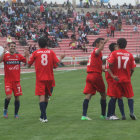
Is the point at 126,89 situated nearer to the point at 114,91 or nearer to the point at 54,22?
the point at 114,91

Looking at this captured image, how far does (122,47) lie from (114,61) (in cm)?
35

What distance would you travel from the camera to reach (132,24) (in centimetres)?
5747

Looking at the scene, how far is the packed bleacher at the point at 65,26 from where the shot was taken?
1813 inches

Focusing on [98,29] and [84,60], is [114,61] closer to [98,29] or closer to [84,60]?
[84,60]

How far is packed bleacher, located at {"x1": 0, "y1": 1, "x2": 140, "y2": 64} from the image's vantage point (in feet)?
151

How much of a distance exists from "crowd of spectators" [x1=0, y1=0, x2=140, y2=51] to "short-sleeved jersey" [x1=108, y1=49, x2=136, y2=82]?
33.0m

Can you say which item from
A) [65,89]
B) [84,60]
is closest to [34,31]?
[84,60]

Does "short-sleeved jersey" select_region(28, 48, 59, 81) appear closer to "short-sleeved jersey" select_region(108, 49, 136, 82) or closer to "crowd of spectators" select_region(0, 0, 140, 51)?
"short-sleeved jersey" select_region(108, 49, 136, 82)

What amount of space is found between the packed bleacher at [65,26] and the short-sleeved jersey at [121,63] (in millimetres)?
31866

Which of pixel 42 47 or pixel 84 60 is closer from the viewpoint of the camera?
pixel 42 47

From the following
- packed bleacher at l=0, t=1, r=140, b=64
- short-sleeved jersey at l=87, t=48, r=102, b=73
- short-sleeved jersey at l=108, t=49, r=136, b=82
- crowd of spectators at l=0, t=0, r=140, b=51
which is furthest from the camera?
crowd of spectators at l=0, t=0, r=140, b=51

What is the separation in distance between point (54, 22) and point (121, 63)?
41.5 m

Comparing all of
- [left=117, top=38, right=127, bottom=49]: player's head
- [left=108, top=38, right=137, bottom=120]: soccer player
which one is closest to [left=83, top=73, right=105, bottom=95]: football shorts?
[left=108, top=38, right=137, bottom=120]: soccer player

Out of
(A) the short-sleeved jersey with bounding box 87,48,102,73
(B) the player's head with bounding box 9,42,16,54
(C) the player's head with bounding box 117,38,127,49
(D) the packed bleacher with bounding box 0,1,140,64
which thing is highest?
(C) the player's head with bounding box 117,38,127,49
